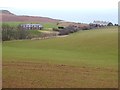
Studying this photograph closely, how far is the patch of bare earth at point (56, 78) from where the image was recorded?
1089 cm

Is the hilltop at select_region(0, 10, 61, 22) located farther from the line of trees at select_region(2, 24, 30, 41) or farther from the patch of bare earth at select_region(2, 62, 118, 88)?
the patch of bare earth at select_region(2, 62, 118, 88)

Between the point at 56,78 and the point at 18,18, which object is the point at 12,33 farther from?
the point at 56,78

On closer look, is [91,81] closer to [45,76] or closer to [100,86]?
[100,86]

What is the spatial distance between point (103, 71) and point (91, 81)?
314cm

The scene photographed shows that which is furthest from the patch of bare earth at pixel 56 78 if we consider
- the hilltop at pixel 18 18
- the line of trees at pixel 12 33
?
the hilltop at pixel 18 18

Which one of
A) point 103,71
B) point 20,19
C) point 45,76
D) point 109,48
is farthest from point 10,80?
point 20,19

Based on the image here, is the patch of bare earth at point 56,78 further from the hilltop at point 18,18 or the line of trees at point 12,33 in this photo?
the hilltop at point 18,18

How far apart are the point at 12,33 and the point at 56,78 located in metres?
34.2

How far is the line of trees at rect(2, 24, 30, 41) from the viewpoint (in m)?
43.6

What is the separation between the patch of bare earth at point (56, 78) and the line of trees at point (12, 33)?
2907cm

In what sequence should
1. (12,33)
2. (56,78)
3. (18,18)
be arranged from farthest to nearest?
(18,18) → (12,33) → (56,78)

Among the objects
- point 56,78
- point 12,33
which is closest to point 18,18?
point 12,33

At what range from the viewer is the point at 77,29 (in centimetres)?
5656

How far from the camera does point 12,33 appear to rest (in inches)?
1785
